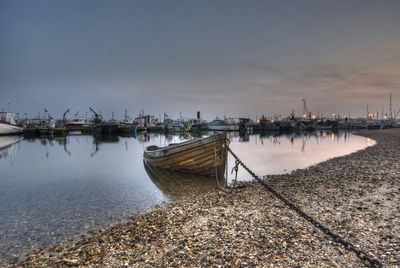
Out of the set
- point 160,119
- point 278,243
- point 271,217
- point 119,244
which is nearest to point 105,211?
point 119,244

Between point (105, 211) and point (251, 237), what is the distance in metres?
7.70

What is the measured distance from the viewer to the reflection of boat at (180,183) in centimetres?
1603

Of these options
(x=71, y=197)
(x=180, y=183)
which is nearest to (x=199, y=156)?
(x=180, y=183)

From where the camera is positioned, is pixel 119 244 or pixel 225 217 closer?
pixel 119 244

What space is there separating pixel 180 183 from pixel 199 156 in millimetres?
2383

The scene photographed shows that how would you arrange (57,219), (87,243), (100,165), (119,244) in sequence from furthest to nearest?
(100,165) → (57,219) → (87,243) → (119,244)

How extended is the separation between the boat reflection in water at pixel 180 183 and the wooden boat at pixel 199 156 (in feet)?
1.64

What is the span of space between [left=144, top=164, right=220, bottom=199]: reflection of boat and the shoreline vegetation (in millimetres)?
4811

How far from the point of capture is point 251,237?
23.5 feet

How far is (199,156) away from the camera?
19531 millimetres

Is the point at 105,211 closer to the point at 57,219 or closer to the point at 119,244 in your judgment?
the point at 57,219

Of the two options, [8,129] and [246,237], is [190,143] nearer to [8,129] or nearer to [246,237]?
[246,237]

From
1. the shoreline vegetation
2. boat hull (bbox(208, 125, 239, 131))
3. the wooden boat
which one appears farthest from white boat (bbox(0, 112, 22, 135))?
the shoreline vegetation

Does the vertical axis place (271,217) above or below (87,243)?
above
